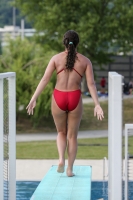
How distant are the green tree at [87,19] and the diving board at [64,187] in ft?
79.9

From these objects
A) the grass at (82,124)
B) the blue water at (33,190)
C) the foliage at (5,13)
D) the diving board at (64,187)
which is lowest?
the foliage at (5,13)

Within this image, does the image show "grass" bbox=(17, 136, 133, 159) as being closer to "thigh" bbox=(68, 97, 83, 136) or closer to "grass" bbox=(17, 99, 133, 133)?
"grass" bbox=(17, 99, 133, 133)

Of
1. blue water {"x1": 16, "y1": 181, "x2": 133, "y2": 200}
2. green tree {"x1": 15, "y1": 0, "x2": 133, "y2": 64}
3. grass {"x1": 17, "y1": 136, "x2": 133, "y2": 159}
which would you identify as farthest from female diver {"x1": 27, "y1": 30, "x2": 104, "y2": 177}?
green tree {"x1": 15, "y1": 0, "x2": 133, "y2": 64}

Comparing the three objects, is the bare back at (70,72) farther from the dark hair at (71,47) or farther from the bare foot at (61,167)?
the bare foot at (61,167)

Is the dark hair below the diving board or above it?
above

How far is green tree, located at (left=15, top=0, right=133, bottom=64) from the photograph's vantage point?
33375mm

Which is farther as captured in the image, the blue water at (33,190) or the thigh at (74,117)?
the blue water at (33,190)

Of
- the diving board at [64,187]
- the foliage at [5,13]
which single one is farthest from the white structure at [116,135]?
the foliage at [5,13]

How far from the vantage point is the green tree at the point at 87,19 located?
3338 cm

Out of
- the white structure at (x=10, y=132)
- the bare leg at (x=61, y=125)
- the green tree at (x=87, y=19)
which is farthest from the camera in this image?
the green tree at (x=87, y=19)

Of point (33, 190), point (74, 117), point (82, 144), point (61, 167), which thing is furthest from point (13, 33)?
point (74, 117)

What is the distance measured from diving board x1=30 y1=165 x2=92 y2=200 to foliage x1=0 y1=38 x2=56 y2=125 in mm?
14842

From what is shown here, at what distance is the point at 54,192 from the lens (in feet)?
26.1

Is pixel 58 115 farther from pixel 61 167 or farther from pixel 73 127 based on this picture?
pixel 61 167
